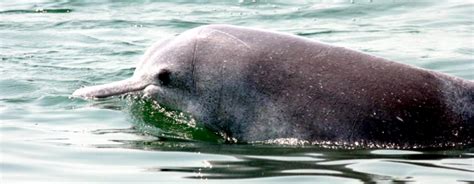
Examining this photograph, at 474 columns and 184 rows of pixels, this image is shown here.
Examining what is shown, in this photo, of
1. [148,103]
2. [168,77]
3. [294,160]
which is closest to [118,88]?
[148,103]

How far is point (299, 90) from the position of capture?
8211 millimetres

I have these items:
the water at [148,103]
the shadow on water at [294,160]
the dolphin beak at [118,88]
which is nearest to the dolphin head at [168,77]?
the dolphin beak at [118,88]

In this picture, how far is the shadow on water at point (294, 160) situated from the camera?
715 cm

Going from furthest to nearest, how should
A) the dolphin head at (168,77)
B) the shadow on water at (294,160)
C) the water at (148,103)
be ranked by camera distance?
the dolphin head at (168,77) → the water at (148,103) → the shadow on water at (294,160)

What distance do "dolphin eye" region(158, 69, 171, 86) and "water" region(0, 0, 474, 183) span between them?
0.26 meters

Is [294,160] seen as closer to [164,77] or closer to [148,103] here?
[164,77]

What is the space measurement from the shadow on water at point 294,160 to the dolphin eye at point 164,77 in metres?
0.50

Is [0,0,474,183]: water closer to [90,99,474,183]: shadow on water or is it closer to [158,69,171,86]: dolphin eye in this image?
[90,99,474,183]: shadow on water

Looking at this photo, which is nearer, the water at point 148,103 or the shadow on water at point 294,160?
the shadow on water at point 294,160

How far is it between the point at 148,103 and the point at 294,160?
2.05 metres

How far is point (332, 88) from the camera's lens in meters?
8.10

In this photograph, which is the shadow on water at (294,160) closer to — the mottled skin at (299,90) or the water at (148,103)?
the water at (148,103)

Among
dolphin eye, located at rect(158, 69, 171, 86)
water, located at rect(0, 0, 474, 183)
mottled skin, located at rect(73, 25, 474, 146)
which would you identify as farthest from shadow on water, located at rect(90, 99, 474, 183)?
dolphin eye, located at rect(158, 69, 171, 86)

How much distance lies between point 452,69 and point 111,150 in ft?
18.3
